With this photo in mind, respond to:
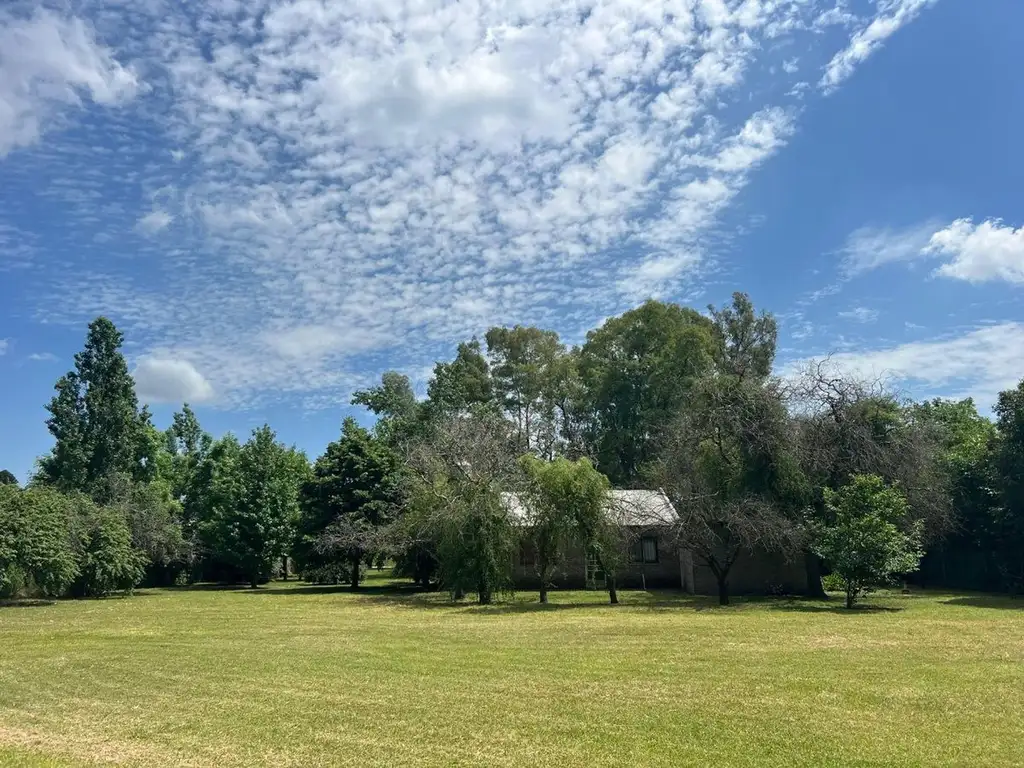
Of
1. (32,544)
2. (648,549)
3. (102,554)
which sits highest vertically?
(32,544)

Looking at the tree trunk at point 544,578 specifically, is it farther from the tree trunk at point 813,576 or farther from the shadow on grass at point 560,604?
the tree trunk at point 813,576

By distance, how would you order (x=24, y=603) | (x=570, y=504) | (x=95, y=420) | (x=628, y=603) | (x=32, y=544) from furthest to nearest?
(x=95, y=420), (x=24, y=603), (x=32, y=544), (x=628, y=603), (x=570, y=504)

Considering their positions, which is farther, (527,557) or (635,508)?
(527,557)

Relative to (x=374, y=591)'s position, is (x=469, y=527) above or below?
above

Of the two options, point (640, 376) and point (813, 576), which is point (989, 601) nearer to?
point (813, 576)

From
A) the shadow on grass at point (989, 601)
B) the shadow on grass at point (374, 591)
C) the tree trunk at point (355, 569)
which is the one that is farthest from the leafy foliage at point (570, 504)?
the tree trunk at point (355, 569)

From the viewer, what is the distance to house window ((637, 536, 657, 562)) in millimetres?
33062

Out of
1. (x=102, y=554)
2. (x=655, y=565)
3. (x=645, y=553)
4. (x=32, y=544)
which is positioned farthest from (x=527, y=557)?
(x=32, y=544)

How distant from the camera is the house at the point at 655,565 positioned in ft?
93.8

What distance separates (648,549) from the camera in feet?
109

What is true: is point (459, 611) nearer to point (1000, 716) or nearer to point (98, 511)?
point (1000, 716)

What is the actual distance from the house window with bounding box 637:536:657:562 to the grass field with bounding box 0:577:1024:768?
14036 mm

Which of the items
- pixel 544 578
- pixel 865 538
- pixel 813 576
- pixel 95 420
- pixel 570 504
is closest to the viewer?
pixel 865 538

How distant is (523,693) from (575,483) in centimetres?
1463
